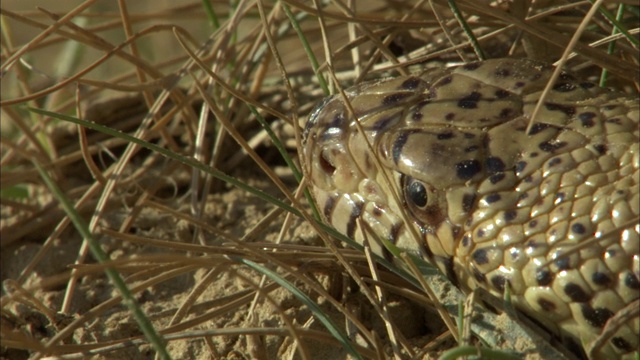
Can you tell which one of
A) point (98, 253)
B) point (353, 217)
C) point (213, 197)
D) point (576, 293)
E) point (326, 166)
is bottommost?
point (213, 197)

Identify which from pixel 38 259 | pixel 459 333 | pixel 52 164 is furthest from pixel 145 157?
pixel 459 333

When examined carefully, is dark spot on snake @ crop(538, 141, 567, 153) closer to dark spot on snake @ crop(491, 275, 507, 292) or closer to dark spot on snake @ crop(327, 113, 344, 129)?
dark spot on snake @ crop(491, 275, 507, 292)

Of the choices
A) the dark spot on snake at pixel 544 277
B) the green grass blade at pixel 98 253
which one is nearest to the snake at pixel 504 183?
the dark spot on snake at pixel 544 277

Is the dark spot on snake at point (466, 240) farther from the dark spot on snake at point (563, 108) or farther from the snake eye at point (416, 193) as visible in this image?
the dark spot on snake at point (563, 108)

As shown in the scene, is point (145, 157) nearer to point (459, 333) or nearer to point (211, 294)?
point (211, 294)

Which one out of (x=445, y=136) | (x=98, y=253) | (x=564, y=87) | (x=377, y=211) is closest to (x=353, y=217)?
(x=377, y=211)

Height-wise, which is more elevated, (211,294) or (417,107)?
(417,107)

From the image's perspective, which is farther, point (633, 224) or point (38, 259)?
point (38, 259)

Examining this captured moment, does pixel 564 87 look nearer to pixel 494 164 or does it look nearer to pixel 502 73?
pixel 502 73
